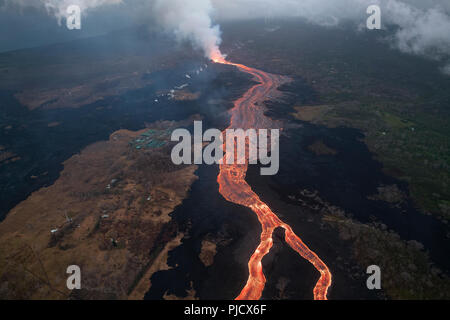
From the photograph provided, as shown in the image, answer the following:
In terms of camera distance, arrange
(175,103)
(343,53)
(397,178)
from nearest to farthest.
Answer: (397,178) → (175,103) → (343,53)

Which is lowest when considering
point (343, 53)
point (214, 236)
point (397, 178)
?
point (214, 236)

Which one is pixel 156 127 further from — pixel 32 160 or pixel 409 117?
pixel 409 117

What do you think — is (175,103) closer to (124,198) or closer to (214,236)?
(124,198)

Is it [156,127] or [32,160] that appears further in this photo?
[156,127]
